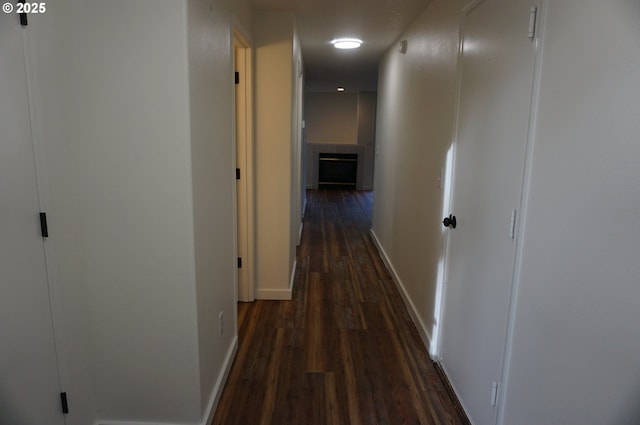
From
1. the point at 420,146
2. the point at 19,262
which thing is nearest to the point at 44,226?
the point at 19,262

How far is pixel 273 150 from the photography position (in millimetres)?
3557

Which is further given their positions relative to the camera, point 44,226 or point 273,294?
point 273,294

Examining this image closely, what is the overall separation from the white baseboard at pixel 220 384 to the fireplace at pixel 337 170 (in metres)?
8.57

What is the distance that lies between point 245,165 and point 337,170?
25.4 feet

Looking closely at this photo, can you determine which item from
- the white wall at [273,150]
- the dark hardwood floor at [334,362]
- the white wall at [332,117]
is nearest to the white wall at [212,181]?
the dark hardwood floor at [334,362]

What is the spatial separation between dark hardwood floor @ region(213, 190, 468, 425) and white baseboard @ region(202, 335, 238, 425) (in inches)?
1.8

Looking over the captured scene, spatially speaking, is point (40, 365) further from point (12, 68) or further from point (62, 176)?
point (12, 68)

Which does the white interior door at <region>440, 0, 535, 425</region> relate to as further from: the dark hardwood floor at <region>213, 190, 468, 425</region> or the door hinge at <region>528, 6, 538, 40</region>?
→ the dark hardwood floor at <region>213, 190, 468, 425</region>

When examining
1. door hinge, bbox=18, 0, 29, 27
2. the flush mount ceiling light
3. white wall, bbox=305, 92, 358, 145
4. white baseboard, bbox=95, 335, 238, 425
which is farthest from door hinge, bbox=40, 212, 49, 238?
white wall, bbox=305, 92, 358, 145

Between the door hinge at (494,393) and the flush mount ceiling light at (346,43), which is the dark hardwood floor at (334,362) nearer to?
the door hinge at (494,393)

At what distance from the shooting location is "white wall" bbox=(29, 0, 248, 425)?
1668mm

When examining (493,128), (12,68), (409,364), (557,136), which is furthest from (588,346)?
(12,68)

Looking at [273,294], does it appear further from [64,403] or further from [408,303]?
[64,403]

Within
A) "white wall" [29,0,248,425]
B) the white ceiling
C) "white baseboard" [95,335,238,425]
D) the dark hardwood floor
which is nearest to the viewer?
"white wall" [29,0,248,425]
